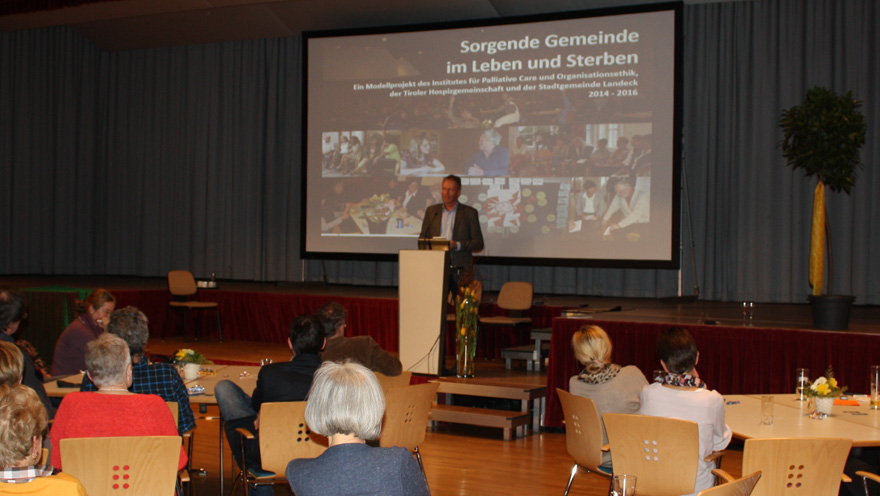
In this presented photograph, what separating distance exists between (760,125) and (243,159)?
7149 mm

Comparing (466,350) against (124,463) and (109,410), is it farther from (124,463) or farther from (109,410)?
Answer: (124,463)

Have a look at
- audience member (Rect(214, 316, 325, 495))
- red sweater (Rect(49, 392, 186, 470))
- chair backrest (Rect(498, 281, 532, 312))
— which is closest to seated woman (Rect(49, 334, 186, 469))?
red sweater (Rect(49, 392, 186, 470))

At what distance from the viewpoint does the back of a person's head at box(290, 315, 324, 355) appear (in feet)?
12.1

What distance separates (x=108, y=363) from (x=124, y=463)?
0.44 meters

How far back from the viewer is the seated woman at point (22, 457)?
2.05 meters

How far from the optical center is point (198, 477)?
4965mm

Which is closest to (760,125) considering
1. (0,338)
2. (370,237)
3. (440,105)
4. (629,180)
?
(629,180)

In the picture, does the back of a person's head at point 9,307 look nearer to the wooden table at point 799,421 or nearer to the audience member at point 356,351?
the audience member at point 356,351

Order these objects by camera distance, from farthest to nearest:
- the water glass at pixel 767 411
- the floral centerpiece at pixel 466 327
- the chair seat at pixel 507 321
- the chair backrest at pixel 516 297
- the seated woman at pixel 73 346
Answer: the chair backrest at pixel 516 297 → the chair seat at pixel 507 321 → the floral centerpiece at pixel 466 327 → the seated woman at pixel 73 346 → the water glass at pixel 767 411

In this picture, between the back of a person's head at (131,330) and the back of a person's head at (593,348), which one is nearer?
the back of a person's head at (131,330)

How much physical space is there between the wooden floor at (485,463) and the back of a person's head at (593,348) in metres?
1.00

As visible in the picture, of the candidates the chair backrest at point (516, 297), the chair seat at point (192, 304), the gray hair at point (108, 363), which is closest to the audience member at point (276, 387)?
the gray hair at point (108, 363)

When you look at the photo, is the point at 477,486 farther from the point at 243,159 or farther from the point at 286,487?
the point at 243,159

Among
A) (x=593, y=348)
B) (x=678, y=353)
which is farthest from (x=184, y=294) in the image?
(x=678, y=353)
